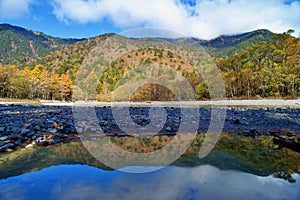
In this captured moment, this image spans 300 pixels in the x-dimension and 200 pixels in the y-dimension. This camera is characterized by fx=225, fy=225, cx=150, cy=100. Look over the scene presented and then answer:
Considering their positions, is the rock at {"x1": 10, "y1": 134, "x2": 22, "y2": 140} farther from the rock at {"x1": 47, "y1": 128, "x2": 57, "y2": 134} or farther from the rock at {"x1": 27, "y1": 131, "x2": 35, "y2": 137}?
the rock at {"x1": 47, "y1": 128, "x2": 57, "y2": 134}

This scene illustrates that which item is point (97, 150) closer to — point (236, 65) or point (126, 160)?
point (126, 160)

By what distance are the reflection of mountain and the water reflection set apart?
360 mm

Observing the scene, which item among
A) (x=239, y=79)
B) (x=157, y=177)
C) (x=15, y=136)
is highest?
(x=239, y=79)

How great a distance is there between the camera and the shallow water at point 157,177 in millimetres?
3057

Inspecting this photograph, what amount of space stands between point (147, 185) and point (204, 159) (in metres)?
1.92

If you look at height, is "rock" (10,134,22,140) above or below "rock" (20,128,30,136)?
below

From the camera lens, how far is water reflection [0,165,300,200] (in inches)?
118

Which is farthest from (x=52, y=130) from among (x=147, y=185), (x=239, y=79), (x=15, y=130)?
(x=239, y=79)

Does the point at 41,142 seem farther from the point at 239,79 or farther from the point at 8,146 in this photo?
the point at 239,79

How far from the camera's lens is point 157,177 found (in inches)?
148

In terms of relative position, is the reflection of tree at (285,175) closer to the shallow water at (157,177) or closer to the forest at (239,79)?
the shallow water at (157,177)

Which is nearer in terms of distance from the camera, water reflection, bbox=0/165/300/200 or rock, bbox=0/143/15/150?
water reflection, bbox=0/165/300/200

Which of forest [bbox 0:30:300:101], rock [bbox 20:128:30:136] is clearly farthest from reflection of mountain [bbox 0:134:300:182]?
forest [bbox 0:30:300:101]

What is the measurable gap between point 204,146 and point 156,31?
25.0 ft
